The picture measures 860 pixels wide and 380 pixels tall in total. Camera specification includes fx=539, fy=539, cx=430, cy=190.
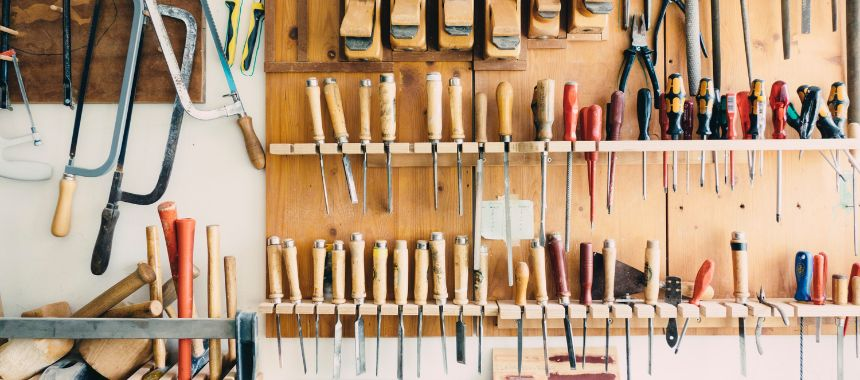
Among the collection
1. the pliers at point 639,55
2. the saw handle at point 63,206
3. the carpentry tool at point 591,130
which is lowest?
the saw handle at point 63,206

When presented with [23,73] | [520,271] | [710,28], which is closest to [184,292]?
[520,271]

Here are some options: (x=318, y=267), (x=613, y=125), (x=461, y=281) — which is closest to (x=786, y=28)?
(x=613, y=125)

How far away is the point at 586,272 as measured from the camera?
1.74m

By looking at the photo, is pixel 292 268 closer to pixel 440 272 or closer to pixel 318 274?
pixel 318 274

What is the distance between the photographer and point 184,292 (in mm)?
1428

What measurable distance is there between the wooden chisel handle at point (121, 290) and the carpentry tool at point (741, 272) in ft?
5.88

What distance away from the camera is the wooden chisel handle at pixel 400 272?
5.65ft

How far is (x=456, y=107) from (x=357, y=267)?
60 cm

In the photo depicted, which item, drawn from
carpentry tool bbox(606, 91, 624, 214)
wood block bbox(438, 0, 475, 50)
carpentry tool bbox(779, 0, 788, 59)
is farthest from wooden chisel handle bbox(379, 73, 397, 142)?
carpentry tool bbox(779, 0, 788, 59)

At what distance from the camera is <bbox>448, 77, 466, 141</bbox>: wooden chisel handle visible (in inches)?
65.6

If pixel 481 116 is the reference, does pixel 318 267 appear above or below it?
below

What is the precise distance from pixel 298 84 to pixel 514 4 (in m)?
0.76

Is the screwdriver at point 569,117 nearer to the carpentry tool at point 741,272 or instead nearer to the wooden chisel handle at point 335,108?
the carpentry tool at point 741,272

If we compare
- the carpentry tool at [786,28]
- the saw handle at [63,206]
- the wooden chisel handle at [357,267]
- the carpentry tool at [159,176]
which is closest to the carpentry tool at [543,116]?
the wooden chisel handle at [357,267]
